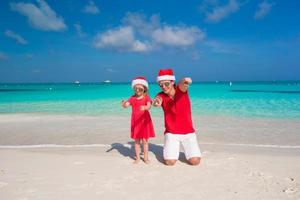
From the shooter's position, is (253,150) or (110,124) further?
(110,124)

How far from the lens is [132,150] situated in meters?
7.15

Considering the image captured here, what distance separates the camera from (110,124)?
11.6m

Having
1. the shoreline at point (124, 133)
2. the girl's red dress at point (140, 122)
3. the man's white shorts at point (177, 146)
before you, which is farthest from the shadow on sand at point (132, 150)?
the girl's red dress at point (140, 122)

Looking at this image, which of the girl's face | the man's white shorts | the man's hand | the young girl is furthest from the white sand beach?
the girl's face

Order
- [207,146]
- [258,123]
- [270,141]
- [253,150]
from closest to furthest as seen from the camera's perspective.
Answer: [253,150] < [207,146] < [270,141] < [258,123]

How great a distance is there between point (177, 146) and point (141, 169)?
893mm

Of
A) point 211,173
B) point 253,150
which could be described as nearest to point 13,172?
point 211,173

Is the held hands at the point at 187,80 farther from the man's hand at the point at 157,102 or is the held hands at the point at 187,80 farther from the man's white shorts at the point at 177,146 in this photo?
the man's white shorts at the point at 177,146

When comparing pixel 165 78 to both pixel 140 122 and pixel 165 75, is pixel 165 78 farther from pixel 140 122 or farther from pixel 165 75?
pixel 140 122

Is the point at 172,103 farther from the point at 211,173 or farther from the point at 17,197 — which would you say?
the point at 17,197

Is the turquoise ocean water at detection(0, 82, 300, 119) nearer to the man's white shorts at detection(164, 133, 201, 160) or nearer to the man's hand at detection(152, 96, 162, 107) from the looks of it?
the man's white shorts at detection(164, 133, 201, 160)

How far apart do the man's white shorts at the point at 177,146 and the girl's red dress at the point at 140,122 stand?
0.36 meters

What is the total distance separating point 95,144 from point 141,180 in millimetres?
3553

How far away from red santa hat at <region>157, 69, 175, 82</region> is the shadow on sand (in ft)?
5.37
